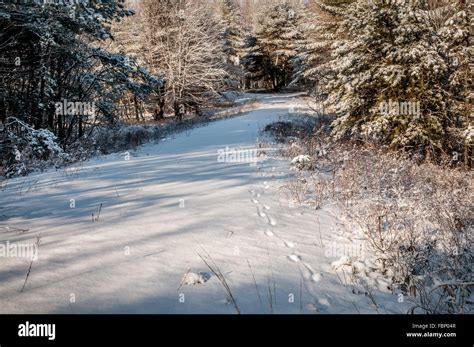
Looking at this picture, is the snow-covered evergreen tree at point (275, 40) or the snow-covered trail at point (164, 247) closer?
the snow-covered trail at point (164, 247)

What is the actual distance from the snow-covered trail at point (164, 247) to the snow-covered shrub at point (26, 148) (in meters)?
0.77

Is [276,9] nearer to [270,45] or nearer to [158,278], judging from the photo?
[270,45]

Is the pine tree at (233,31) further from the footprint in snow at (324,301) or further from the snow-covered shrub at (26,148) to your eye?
the footprint in snow at (324,301)

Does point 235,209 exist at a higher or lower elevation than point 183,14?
lower

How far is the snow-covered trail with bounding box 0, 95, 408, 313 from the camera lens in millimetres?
2518

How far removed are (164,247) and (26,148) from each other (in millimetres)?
5379

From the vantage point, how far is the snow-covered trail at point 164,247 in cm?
252

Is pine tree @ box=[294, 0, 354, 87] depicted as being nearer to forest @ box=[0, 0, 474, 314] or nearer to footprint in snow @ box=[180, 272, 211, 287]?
forest @ box=[0, 0, 474, 314]

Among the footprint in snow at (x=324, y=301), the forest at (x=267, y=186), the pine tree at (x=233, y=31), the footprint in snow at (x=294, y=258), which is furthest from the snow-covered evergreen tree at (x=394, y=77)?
the pine tree at (x=233, y=31)

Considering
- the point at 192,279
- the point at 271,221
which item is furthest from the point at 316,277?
the point at 271,221

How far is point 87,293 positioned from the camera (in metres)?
2.49

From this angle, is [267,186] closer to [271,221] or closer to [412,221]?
[271,221]
